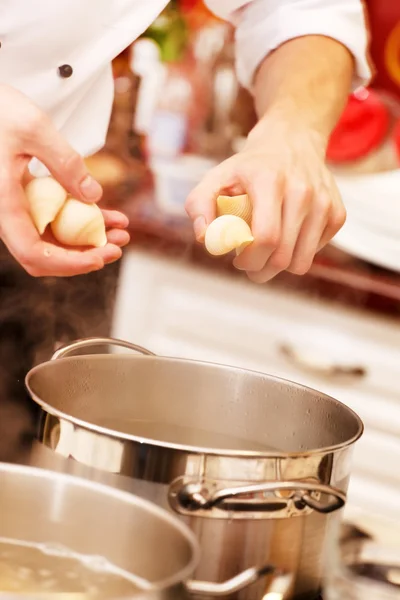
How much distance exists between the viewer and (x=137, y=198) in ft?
5.58

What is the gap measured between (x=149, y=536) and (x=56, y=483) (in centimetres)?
6

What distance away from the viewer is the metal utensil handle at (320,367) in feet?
4.83

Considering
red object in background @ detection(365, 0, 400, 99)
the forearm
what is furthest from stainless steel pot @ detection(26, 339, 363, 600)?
red object in background @ detection(365, 0, 400, 99)

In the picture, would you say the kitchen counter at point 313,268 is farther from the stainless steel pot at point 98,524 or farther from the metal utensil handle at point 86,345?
the stainless steel pot at point 98,524

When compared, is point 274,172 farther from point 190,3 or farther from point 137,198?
point 190,3

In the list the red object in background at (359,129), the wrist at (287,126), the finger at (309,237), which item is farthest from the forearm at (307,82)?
the red object in background at (359,129)

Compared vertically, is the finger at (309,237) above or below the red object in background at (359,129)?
above

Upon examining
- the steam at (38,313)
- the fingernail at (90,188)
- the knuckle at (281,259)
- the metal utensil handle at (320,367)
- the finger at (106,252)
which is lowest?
the metal utensil handle at (320,367)

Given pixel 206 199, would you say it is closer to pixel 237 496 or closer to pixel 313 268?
pixel 237 496

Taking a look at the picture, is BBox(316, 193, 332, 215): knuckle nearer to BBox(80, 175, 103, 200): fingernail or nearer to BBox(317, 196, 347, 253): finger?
BBox(317, 196, 347, 253): finger

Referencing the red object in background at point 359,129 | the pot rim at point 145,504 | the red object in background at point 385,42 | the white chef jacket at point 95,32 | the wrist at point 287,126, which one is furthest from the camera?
the red object in background at point 385,42

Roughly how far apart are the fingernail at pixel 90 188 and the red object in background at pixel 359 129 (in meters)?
1.07

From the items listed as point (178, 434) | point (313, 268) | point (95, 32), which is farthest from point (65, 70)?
point (313, 268)

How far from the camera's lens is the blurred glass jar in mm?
490
